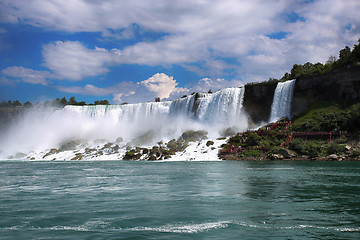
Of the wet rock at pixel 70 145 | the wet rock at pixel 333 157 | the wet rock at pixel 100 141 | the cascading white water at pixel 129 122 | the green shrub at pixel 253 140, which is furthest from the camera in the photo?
the wet rock at pixel 100 141

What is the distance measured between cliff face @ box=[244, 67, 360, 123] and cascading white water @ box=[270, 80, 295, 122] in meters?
0.82

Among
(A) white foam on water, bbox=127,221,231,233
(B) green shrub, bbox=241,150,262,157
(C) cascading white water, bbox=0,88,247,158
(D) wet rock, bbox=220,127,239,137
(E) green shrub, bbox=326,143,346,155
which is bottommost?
(A) white foam on water, bbox=127,221,231,233

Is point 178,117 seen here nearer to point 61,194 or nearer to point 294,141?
point 294,141

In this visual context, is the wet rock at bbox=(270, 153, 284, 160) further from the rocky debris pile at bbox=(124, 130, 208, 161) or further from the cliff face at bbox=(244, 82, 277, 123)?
the cliff face at bbox=(244, 82, 277, 123)

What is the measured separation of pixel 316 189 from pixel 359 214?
17.3 feet

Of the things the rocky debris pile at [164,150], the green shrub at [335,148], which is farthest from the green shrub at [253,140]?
the green shrub at [335,148]

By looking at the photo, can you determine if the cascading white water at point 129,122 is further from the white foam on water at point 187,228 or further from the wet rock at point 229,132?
the white foam on water at point 187,228

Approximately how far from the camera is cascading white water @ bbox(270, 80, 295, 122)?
56.2 m

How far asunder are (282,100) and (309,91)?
477cm

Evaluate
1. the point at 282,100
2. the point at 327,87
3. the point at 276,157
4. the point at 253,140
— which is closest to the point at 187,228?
the point at 276,157

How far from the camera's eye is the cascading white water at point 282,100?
56.2 meters

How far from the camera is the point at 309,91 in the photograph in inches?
2137

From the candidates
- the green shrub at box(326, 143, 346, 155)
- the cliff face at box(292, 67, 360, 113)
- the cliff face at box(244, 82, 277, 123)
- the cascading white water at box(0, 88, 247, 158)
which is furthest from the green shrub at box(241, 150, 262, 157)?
the cliff face at box(244, 82, 277, 123)

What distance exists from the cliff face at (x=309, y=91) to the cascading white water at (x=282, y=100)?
820 mm
